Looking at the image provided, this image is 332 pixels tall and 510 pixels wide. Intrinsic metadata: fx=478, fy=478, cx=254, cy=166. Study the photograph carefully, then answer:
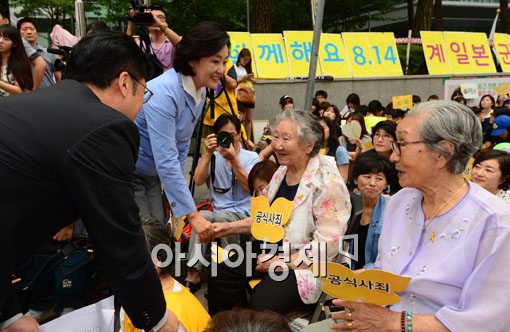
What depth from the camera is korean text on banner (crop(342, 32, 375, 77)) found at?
36.6 feet

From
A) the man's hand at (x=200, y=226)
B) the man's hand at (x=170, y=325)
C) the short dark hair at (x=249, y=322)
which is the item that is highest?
the short dark hair at (x=249, y=322)

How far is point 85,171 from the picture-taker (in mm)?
1402

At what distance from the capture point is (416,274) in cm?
194

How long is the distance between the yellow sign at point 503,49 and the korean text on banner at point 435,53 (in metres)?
2.13

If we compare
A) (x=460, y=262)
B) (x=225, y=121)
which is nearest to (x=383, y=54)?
(x=225, y=121)

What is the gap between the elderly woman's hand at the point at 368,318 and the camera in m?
1.88

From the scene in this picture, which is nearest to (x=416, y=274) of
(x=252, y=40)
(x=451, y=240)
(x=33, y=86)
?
(x=451, y=240)

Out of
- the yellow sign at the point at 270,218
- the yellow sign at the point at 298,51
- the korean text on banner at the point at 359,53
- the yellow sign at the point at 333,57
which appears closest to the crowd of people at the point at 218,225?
the yellow sign at the point at 270,218

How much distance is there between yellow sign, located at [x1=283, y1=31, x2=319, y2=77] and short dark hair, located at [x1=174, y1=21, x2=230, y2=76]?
7705mm

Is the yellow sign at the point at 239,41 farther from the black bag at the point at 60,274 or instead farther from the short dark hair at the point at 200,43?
the short dark hair at the point at 200,43

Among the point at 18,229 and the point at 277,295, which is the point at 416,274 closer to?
the point at 277,295

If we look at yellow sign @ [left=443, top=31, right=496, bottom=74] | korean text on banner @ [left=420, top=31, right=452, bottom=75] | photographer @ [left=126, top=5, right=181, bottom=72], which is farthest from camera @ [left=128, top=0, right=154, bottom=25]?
yellow sign @ [left=443, top=31, right=496, bottom=74]

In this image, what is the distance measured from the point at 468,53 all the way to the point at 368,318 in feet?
41.2

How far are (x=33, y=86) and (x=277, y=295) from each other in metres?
3.32
